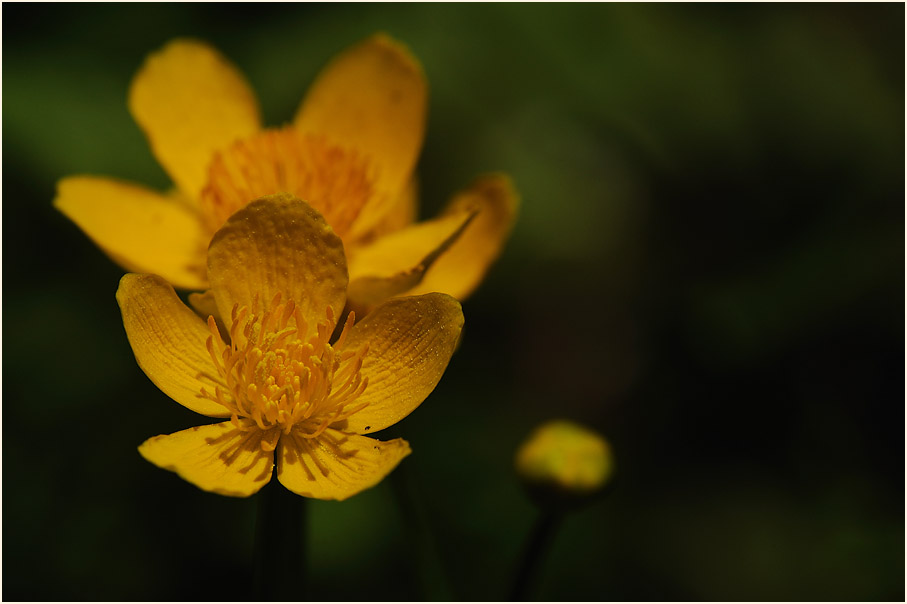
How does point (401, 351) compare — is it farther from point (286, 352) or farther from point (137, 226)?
point (137, 226)

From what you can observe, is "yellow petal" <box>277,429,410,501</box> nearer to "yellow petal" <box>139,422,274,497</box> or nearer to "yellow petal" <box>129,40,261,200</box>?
"yellow petal" <box>139,422,274,497</box>

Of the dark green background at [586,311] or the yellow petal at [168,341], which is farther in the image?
the dark green background at [586,311]

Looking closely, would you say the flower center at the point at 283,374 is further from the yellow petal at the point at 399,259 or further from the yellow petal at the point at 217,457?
the yellow petal at the point at 399,259

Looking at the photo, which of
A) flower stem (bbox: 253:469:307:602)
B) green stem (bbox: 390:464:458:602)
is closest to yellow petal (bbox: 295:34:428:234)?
green stem (bbox: 390:464:458:602)

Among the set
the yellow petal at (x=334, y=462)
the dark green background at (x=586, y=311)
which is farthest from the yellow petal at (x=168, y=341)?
the dark green background at (x=586, y=311)

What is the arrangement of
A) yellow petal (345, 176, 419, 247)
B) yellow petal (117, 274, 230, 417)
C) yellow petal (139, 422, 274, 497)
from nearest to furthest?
yellow petal (139, 422, 274, 497)
yellow petal (117, 274, 230, 417)
yellow petal (345, 176, 419, 247)

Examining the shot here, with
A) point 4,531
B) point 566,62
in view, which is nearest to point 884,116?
point 566,62

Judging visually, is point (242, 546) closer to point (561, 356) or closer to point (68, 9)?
point (561, 356)

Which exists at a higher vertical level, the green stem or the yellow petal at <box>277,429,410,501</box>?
the yellow petal at <box>277,429,410,501</box>

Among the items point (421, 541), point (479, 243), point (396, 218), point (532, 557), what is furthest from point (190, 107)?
point (532, 557)
